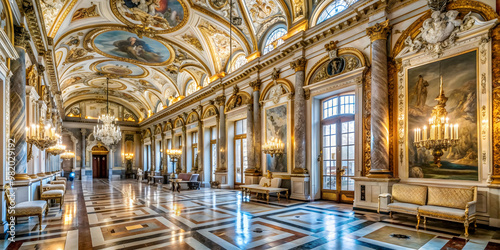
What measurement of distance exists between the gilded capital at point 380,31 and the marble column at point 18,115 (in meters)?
8.53

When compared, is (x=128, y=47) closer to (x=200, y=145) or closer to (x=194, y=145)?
(x=200, y=145)

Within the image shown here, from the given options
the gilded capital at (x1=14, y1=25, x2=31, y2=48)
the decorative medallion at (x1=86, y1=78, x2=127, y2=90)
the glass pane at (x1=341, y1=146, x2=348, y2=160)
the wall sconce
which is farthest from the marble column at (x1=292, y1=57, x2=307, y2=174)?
the wall sconce

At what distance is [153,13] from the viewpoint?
40.9 feet

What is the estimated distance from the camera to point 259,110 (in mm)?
12117

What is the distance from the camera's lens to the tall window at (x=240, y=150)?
13891 millimetres

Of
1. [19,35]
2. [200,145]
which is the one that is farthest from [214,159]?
[19,35]

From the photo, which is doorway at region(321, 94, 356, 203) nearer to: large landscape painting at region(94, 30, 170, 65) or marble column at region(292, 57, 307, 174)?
marble column at region(292, 57, 307, 174)

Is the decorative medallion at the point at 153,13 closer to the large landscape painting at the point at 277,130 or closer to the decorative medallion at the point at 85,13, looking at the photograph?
the decorative medallion at the point at 85,13

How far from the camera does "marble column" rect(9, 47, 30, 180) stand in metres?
6.47

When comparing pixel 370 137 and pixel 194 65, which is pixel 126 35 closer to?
pixel 194 65

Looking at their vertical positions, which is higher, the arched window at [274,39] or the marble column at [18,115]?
the arched window at [274,39]

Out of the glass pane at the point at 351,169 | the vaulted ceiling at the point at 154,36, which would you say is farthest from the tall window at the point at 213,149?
the glass pane at the point at 351,169

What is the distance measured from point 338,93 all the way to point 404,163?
3.08m

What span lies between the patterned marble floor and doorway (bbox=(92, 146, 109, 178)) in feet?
69.1
